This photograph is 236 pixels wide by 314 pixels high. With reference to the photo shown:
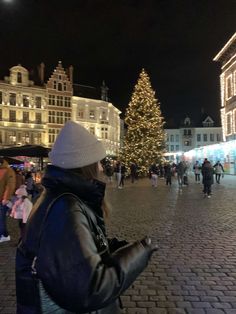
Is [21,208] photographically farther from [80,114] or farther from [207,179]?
[80,114]

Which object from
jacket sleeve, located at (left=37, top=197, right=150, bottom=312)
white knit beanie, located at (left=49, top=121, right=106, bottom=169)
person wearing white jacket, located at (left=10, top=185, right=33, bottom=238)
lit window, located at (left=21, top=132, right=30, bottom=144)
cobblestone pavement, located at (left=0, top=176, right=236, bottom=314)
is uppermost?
lit window, located at (left=21, top=132, right=30, bottom=144)

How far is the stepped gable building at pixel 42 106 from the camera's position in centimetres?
6066

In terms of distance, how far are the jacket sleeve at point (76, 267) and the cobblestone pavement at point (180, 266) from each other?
9.59 feet

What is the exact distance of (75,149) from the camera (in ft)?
6.72

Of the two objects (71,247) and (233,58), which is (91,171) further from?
(233,58)

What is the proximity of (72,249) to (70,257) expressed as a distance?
0.11 ft

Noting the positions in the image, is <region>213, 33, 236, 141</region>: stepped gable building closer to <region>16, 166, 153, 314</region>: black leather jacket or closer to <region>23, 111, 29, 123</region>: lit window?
<region>23, 111, 29, 123</region>: lit window

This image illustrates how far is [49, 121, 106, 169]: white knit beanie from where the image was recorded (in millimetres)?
2021

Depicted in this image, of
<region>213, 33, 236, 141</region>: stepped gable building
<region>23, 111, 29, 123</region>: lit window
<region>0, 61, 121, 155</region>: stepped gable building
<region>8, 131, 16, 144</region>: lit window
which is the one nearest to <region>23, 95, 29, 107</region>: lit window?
<region>0, 61, 121, 155</region>: stepped gable building

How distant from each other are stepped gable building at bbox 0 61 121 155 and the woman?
58.9 meters

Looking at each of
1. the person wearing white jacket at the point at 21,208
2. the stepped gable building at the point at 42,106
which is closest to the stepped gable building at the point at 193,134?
the stepped gable building at the point at 42,106

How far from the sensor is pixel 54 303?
5.89 ft

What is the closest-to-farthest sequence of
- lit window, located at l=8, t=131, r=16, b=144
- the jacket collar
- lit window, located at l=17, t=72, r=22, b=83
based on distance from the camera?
the jacket collar < lit window, located at l=8, t=131, r=16, b=144 < lit window, located at l=17, t=72, r=22, b=83

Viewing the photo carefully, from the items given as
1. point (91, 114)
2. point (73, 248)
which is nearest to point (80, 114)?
point (91, 114)
